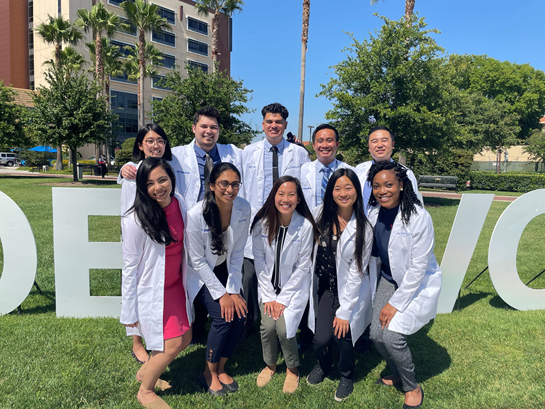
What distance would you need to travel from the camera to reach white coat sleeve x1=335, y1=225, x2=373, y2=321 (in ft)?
9.46

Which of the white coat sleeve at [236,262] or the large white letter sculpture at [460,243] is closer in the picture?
the white coat sleeve at [236,262]

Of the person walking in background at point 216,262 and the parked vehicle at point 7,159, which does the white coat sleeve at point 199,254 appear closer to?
the person walking in background at point 216,262

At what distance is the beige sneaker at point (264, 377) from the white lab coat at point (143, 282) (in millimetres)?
943

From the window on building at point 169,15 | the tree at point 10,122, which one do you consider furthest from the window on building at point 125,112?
the tree at point 10,122

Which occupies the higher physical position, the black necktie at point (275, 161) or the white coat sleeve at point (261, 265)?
the black necktie at point (275, 161)

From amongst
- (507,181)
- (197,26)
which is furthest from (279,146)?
(197,26)

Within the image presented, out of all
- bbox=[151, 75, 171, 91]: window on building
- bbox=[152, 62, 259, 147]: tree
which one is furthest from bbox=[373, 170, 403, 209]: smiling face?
bbox=[151, 75, 171, 91]: window on building

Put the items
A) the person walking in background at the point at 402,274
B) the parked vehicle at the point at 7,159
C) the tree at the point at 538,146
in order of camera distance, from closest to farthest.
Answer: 1. the person walking in background at the point at 402,274
2. the tree at the point at 538,146
3. the parked vehicle at the point at 7,159

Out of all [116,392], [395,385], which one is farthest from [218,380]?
[395,385]

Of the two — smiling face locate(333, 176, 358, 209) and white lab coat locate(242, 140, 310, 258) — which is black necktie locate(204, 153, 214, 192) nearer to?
white lab coat locate(242, 140, 310, 258)

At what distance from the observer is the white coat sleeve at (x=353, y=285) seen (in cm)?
288

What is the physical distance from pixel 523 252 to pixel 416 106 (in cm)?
728

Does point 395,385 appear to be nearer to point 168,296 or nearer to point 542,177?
point 168,296

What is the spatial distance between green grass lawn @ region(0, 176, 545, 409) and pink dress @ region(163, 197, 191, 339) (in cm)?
60
